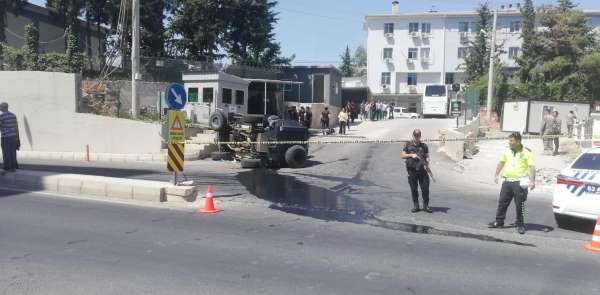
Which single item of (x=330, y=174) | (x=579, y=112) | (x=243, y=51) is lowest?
(x=330, y=174)

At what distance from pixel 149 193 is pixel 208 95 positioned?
1548cm

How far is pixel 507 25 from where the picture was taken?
6050 centimetres

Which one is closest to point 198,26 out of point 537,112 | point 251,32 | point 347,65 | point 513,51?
point 251,32

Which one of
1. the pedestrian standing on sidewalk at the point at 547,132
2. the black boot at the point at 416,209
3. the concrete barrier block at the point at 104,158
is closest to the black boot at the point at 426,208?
the black boot at the point at 416,209

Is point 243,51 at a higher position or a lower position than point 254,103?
higher

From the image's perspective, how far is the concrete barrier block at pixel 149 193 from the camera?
10664 millimetres

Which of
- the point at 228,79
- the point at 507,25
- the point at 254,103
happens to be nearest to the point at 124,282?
the point at 228,79

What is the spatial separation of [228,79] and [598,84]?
27790mm

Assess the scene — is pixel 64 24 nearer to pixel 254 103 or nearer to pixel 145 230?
pixel 254 103

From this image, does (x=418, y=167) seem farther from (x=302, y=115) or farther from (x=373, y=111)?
(x=373, y=111)

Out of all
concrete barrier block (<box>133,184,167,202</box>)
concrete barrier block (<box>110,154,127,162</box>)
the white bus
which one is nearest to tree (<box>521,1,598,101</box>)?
the white bus

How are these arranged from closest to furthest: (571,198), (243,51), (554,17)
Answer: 1. (571,198)
2. (243,51)
3. (554,17)

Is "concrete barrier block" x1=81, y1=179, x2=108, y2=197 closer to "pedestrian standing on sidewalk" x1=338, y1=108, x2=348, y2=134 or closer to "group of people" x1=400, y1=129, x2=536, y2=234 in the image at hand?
"group of people" x1=400, y1=129, x2=536, y2=234

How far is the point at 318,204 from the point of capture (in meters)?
11.0
